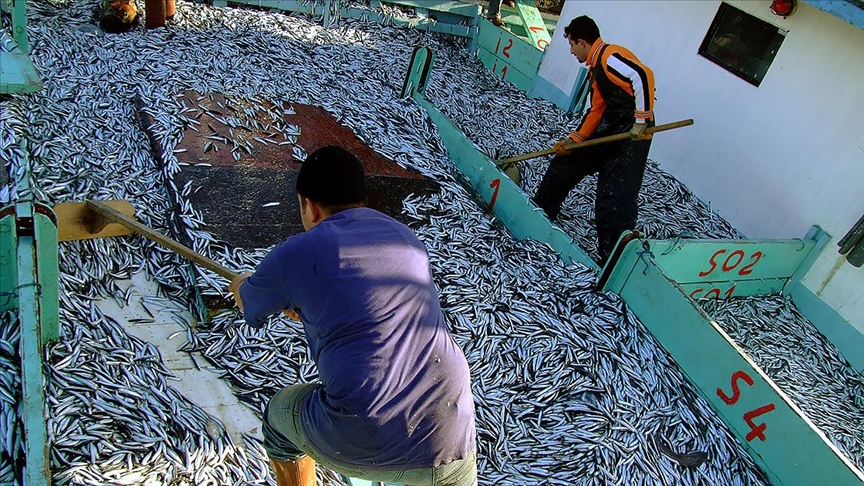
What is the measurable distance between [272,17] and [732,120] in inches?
262

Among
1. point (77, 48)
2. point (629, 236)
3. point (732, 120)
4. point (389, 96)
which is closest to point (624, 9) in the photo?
point (732, 120)

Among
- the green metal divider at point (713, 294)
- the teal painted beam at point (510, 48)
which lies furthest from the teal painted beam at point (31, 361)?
the teal painted beam at point (510, 48)

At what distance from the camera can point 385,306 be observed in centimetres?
208

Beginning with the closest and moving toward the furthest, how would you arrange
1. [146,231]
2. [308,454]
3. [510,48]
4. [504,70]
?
[308,454], [146,231], [510,48], [504,70]

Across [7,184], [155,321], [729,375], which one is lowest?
[155,321]

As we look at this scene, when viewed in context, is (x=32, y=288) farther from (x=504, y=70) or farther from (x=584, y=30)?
(x=504, y=70)

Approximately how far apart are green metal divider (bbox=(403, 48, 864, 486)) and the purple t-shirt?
7.43ft

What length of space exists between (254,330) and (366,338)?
7.11ft

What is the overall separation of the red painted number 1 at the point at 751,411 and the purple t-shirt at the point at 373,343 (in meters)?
2.28

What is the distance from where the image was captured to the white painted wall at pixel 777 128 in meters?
5.98

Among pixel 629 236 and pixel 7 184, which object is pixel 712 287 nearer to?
pixel 629 236

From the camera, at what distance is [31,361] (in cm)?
261

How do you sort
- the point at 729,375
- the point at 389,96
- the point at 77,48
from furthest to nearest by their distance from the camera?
the point at 389,96
the point at 77,48
the point at 729,375

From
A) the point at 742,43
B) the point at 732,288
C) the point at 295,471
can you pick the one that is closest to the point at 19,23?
the point at 295,471
